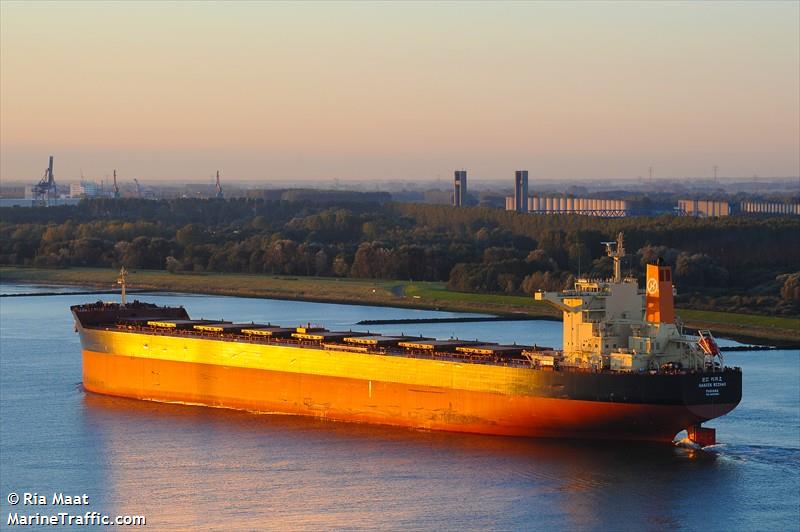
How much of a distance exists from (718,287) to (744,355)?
16920 millimetres

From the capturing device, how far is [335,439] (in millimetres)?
27062

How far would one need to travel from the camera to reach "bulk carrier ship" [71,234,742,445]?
2539 centimetres

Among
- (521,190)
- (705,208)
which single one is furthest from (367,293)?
(705,208)

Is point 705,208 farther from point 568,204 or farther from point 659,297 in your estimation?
point 659,297

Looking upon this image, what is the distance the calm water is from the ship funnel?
7.95 ft

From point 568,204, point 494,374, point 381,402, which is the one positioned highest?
point 568,204

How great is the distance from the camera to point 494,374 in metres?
26.8

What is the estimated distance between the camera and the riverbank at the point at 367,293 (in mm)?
45812

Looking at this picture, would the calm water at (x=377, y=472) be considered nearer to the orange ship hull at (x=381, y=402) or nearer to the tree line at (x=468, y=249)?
the orange ship hull at (x=381, y=402)

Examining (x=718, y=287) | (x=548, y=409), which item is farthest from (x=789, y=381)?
(x=718, y=287)

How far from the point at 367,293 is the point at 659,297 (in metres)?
35.1

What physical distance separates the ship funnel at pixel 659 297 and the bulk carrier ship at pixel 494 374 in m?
0.03

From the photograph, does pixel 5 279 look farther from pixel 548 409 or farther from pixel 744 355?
pixel 548 409

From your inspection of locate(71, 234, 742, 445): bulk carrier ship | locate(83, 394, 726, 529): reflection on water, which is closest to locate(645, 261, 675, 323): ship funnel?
locate(71, 234, 742, 445): bulk carrier ship
